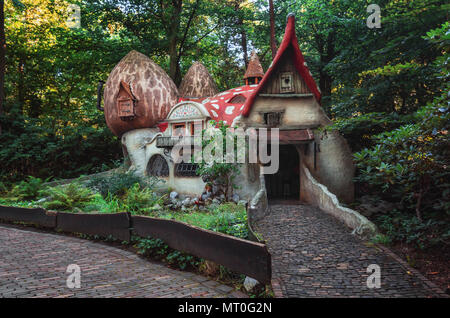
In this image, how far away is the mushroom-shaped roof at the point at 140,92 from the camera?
16.2 m

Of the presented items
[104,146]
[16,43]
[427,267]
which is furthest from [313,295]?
[16,43]

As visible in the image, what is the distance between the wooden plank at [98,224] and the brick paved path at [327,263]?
130 inches

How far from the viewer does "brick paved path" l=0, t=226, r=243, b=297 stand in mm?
4613

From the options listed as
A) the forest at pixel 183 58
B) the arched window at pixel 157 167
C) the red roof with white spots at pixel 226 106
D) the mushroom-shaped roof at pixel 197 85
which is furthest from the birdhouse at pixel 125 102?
the red roof with white spots at pixel 226 106

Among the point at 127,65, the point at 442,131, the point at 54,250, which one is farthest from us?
the point at 127,65

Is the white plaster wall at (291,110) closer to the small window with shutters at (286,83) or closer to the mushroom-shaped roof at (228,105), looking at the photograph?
the small window with shutters at (286,83)

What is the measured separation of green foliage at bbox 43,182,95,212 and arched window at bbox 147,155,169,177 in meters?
4.82

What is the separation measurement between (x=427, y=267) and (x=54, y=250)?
7375 mm

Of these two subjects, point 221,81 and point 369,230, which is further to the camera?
point 221,81

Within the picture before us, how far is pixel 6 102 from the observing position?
2159 centimetres

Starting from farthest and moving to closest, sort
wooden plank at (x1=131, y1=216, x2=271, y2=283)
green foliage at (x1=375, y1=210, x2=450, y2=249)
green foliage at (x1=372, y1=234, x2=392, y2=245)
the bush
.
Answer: green foliage at (x1=372, y1=234, x2=392, y2=245), the bush, green foliage at (x1=375, y1=210, x2=450, y2=249), wooden plank at (x1=131, y1=216, x2=271, y2=283)

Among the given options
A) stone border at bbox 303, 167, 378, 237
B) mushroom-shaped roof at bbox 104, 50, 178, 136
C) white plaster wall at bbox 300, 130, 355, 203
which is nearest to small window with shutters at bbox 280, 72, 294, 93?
white plaster wall at bbox 300, 130, 355, 203

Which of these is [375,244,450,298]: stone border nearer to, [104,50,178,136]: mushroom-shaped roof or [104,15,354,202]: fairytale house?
[104,15,354,202]: fairytale house

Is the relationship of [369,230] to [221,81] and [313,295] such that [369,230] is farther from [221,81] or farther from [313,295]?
[221,81]
